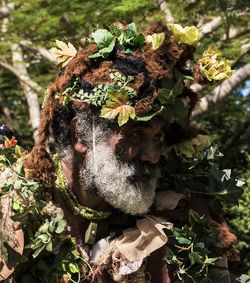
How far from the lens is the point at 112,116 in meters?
2.71

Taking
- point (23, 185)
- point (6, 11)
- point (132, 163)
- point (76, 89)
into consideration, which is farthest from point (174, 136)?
point (6, 11)

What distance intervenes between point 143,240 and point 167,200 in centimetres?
26

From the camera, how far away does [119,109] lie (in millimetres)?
2705

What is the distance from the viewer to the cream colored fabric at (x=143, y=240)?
2.83m

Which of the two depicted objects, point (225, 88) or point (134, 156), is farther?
point (225, 88)

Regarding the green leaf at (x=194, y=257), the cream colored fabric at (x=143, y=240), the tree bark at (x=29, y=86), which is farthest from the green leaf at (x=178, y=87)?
the tree bark at (x=29, y=86)

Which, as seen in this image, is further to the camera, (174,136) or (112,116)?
(174,136)

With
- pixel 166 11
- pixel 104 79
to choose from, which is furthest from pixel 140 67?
pixel 166 11

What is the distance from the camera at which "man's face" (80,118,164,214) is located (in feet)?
9.20

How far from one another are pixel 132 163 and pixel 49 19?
3604mm

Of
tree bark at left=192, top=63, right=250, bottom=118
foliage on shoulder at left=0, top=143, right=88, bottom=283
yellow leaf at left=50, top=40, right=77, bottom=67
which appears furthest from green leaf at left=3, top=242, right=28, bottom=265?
tree bark at left=192, top=63, right=250, bottom=118

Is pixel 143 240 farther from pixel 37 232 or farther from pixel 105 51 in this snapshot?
pixel 105 51

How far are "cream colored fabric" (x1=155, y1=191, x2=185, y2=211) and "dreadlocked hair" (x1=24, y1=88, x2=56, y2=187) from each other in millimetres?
505

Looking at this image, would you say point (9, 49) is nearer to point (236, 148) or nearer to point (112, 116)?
point (236, 148)
